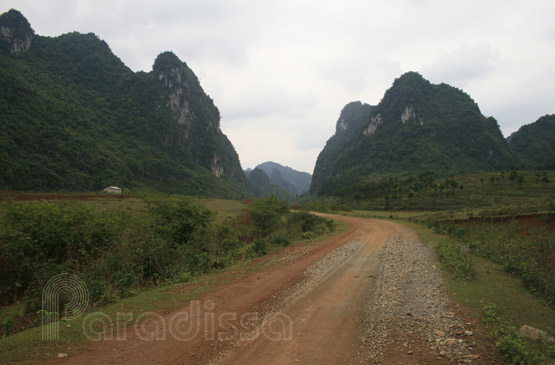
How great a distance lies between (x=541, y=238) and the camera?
11070mm

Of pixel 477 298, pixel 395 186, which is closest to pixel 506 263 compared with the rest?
pixel 477 298

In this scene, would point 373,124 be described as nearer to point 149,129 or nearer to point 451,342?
point 149,129

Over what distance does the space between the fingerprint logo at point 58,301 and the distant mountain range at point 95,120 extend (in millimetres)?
65760

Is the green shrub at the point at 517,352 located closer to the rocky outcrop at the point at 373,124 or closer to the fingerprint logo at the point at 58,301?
the fingerprint logo at the point at 58,301

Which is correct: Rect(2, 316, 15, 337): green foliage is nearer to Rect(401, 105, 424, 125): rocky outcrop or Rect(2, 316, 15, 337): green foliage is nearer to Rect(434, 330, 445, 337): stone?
Rect(434, 330, 445, 337): stone

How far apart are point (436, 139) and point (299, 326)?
13124 cm

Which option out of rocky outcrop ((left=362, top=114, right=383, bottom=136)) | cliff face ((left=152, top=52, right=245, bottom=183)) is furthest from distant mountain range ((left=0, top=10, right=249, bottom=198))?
rocky outcrop ((left=362, top=114, right=383, bottom=136))

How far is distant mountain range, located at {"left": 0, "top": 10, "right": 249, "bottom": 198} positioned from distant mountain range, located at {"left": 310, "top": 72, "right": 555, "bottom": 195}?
67903 millimetres

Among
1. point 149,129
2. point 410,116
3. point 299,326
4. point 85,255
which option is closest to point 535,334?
point 299,326

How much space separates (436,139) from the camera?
Answer: 117 meters

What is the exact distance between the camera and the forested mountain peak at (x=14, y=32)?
103000 millimetres

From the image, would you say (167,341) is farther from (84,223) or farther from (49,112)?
(49,112)

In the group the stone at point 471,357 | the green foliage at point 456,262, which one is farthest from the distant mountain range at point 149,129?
the stone at point 471,357

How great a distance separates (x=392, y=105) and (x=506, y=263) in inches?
5659
